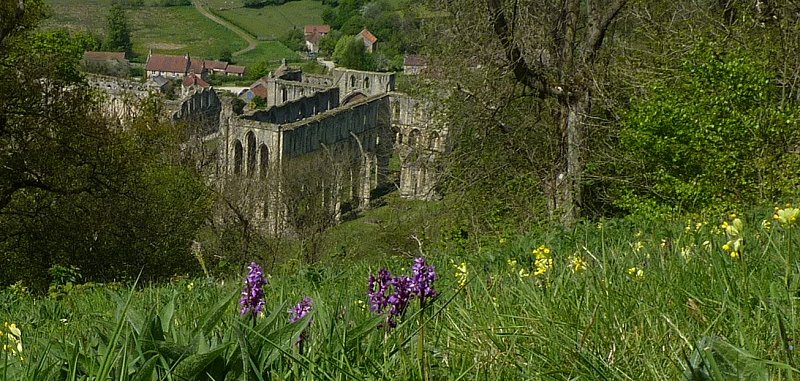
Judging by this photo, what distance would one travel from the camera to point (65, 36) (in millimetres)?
52469

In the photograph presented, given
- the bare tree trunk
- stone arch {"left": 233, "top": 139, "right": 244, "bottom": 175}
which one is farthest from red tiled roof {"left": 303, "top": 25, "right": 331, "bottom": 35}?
the bare tree trunk

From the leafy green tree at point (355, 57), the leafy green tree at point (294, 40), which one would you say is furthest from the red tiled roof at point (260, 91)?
the leafy green tree at point (294, 40)

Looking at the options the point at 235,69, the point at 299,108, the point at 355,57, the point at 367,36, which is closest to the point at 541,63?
the point at 299,108

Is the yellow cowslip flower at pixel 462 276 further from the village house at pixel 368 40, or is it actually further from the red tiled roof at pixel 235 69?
the village house at pixel 368 40

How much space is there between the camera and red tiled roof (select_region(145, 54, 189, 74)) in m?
91.2

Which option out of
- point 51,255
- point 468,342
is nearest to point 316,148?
point 51,255

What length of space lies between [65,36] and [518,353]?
179ft

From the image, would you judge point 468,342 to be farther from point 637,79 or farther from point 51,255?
point 51,255

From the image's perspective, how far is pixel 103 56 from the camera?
294ft

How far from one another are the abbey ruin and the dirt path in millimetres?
31601

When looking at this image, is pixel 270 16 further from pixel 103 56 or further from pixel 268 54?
pixel 103 56

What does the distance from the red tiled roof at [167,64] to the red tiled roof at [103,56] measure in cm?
286

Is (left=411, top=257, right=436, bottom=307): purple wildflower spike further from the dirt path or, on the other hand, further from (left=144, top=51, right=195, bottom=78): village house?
the dirt path

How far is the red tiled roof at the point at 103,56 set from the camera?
285 ft
